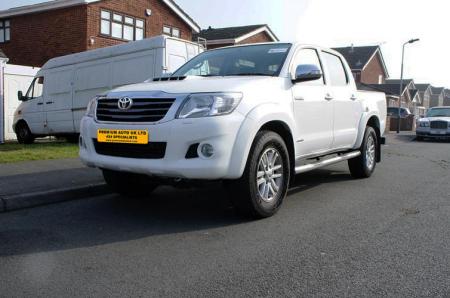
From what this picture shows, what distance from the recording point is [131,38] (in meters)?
22.6

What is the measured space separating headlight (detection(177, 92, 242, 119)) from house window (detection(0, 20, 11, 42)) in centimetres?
2219

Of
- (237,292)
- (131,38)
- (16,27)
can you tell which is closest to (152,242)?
(237,292)

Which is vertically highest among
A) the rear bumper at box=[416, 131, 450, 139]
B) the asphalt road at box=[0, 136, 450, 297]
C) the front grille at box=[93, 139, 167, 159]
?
the front grille at box=[93, 139, 167, 159]

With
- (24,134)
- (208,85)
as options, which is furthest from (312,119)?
(24,134)

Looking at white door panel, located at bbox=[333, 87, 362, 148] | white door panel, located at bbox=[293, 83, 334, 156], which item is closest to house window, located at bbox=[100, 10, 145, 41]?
white door panel, located at bbox=[333, 87, 362, 148]

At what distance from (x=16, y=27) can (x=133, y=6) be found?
19.3ft

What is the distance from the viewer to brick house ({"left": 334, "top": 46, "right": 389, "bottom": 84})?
2188 inches

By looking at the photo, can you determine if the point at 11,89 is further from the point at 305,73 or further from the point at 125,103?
the point at 305,73

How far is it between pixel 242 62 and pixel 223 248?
8.82 feet

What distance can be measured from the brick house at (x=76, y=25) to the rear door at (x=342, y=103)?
50.6 feet

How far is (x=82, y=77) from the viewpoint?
12.8 m

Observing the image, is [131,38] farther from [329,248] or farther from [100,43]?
[329,248]

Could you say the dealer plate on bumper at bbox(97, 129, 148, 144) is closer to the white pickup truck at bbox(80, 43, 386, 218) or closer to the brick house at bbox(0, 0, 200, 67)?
the white pickup truck at bbox(80, 43, 386, 218)

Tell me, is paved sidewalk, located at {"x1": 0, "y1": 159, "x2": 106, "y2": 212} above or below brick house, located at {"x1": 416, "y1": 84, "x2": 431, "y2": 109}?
below
